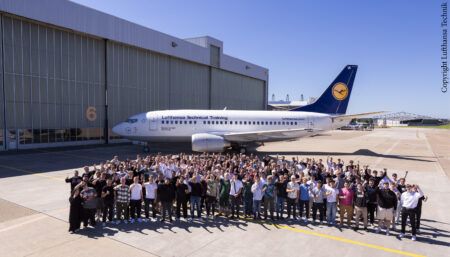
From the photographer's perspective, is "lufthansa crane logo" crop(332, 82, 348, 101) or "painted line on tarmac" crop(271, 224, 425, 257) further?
"lufthansa crane logo" crop(332, 82, 348, 101)

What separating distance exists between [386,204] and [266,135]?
18.3 m

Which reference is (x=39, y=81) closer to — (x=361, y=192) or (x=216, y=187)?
(x=216, y=187)

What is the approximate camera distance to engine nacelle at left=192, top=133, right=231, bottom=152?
25.2m

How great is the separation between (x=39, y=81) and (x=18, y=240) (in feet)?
87.0

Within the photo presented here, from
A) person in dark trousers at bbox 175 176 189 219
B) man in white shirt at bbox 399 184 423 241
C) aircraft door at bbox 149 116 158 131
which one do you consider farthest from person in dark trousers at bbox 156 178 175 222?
aircraft door at bbox 149 116 158 131

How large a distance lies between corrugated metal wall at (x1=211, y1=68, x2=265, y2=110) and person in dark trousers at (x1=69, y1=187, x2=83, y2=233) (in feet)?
149

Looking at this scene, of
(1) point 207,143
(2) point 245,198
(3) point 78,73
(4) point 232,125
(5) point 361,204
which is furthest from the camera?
(3) point 78,73

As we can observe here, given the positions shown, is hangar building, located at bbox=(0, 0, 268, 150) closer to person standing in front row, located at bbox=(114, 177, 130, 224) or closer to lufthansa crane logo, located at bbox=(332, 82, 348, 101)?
person standing in front row, located at bbox=(114, 177, 130, 224)

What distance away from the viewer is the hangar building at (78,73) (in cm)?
2766

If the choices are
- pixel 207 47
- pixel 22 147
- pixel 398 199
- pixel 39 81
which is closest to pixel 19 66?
pixel 39 81

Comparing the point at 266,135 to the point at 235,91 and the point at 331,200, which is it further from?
the point at 235,91

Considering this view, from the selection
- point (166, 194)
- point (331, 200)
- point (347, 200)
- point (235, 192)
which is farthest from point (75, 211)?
point (347, 200)

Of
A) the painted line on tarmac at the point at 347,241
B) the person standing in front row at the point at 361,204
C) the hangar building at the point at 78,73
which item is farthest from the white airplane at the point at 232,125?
the person standing in front row at the point at 361,204

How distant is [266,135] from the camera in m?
27.3
